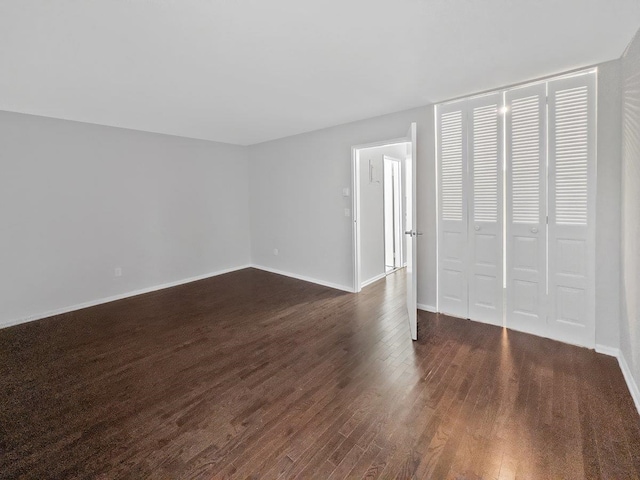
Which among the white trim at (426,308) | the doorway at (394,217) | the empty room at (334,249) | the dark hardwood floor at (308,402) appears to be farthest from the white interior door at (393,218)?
the dark hardwood floor at (308,402)

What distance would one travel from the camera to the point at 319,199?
4938 mm

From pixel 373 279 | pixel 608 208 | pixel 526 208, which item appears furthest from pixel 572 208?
pixel 373 279

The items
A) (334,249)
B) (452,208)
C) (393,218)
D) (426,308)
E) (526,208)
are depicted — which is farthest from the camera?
(393,218)

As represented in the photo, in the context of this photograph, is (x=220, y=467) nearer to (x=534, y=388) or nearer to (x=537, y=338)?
(x=534, y=388)

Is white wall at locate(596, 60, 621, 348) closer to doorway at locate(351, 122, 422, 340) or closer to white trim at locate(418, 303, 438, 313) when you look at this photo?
white trim at locate(418, 303, 438, 313)

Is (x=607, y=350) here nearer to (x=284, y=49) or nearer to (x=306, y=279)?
(x=284, y=49)

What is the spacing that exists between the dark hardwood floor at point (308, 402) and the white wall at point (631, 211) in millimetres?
341

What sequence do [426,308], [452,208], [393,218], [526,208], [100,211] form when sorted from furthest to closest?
1. [393,218]
2. [100,211]
3. [426,308]
4. [452,208]
5. [526,208]

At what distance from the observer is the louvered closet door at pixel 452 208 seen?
11.2ft

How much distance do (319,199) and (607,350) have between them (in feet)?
12.5

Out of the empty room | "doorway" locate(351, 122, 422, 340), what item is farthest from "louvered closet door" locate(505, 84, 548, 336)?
"doorway" locate(351, 122, 422, 340)

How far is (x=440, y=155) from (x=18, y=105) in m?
4.80

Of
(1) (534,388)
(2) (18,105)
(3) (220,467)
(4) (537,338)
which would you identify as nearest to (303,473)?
(3) (220,467)

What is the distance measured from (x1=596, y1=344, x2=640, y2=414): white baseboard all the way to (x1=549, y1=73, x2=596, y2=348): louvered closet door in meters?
0.10
